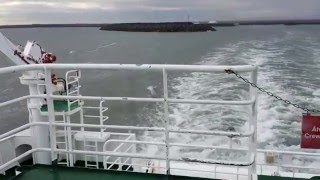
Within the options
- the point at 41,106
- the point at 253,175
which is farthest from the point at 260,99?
the point at 253,175

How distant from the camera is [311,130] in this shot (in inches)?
137

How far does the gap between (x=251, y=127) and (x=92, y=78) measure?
2731 centimetres

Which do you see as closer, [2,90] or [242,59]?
[2,90]

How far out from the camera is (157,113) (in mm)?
17719

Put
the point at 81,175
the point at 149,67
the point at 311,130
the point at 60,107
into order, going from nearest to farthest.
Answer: the point at 149,67, the point at 311,130, the point at 81,175, the point at 60,107

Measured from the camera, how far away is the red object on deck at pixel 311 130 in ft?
11.3

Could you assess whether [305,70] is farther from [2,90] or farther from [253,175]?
[253,175]

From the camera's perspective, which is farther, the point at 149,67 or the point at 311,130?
the point at 311,130

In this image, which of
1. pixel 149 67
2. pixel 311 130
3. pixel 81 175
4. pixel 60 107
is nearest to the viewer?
pixel 149 67

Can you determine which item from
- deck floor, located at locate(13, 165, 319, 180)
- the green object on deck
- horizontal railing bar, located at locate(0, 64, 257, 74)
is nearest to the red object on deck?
deck floor, located at locate(13, 165, 319, 180)

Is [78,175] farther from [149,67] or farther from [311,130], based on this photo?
[311,130]

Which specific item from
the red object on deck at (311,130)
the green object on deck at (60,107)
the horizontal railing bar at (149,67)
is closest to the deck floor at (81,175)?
the red object on deck at (311,130)

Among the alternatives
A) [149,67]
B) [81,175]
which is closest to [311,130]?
[149,67]

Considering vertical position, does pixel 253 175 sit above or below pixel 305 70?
above
